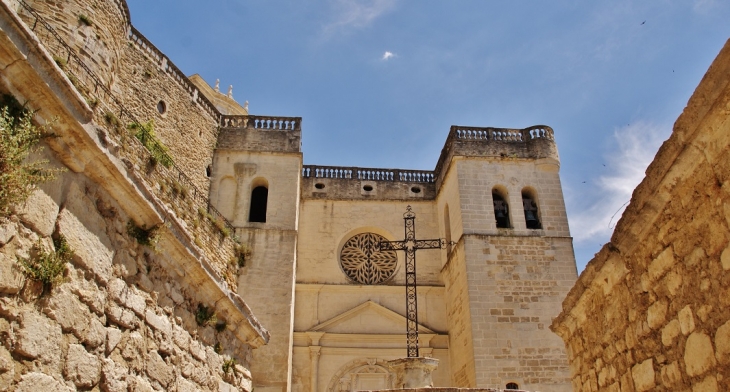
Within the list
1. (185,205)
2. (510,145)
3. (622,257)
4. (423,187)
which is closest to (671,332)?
(622,257)

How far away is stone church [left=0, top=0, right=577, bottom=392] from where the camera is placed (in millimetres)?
13773

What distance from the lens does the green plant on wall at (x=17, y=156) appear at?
2965mm

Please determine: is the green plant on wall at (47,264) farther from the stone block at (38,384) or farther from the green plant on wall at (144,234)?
the green plant on wall at (144,234)

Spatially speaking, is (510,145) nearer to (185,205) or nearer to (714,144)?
(185,205)

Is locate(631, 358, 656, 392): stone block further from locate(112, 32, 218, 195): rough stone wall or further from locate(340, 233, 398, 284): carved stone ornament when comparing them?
locate(340, 233, 398, 284): carved stone ornament

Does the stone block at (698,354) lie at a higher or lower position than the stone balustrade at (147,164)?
lower

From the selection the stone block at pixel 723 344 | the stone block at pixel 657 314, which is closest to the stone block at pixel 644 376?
the stone block at pixel 657 314

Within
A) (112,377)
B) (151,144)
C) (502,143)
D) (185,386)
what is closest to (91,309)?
(112,377)

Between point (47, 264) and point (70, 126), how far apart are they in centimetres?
85

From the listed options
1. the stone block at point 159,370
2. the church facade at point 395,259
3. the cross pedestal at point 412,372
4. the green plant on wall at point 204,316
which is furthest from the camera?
the church facade at point 395,259

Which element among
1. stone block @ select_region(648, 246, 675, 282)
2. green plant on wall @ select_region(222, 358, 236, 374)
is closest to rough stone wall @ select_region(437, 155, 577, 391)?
green plant on wall @ select_region(222, 358, 236, 374)

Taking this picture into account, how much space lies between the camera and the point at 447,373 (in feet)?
51.3

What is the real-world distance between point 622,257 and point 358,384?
483 inches

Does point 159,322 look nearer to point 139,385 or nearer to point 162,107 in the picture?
point 139,385
